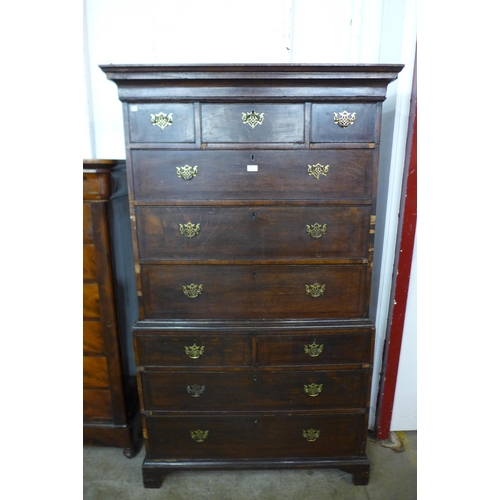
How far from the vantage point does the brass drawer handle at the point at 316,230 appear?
1691 millimetres

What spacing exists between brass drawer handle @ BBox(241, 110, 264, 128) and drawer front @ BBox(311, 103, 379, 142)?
0.23 m

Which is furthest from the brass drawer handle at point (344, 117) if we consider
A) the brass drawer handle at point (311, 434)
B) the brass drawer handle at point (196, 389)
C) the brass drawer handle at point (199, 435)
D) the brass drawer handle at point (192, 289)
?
the brass drawer handle at point (199, 435)

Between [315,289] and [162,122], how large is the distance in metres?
1.03

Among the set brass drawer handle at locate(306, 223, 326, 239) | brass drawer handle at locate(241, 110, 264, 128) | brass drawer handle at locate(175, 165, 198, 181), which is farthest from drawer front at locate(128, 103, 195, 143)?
brass drawer handle at locate(306, 223, 326, 239)

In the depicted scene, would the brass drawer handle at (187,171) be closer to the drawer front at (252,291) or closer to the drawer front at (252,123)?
the drawer front at (252,123)

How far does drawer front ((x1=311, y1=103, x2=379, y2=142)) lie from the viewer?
159 cm

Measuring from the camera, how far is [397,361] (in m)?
2.23

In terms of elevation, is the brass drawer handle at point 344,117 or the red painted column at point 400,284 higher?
the brass drawer handle at point 344,117

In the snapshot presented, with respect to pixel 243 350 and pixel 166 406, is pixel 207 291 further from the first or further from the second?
pixel 166 406

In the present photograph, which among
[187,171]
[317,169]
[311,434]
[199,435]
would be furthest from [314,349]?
[187,171]

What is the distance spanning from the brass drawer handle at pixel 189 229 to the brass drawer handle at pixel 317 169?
563 millimetres

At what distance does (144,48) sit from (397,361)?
2362 mm

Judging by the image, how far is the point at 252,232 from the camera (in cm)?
170
